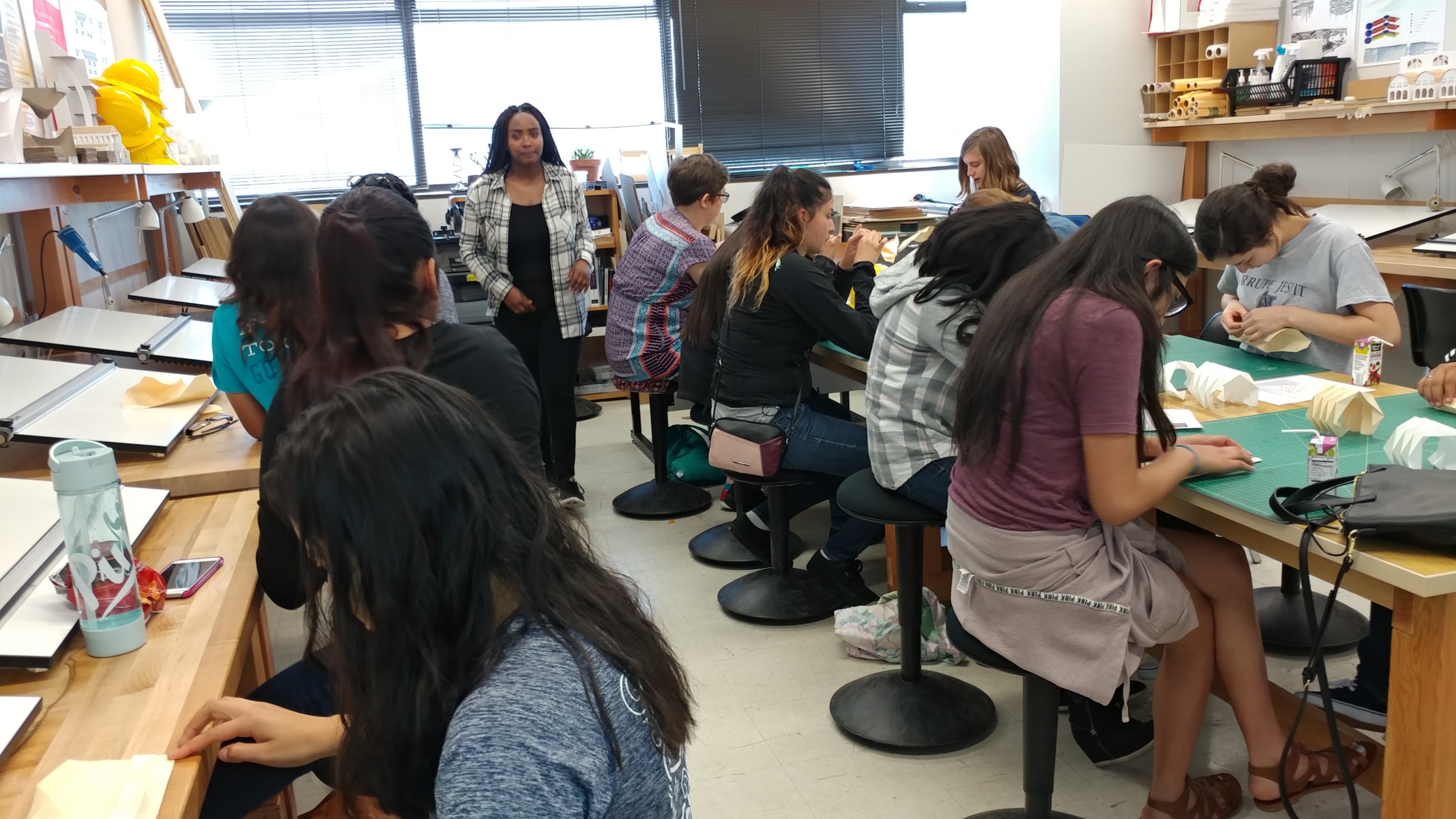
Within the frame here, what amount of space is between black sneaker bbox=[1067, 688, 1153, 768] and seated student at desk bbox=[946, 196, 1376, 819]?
0.29 m

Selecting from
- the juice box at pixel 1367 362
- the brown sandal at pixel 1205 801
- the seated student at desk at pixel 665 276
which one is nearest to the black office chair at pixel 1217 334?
the juice box at pixel 1367 362

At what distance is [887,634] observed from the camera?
2.66 metres

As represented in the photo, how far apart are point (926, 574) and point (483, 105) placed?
3932 mm

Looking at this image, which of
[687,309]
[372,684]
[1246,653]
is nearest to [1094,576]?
[1246,653]

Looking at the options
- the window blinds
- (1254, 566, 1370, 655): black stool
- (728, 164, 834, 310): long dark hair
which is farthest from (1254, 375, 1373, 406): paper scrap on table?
the window blinds

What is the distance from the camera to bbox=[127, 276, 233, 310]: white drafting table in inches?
135

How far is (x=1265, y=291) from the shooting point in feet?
9.24

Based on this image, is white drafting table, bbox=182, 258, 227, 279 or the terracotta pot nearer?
white drafting table, bbox=182, 258, 227, 279

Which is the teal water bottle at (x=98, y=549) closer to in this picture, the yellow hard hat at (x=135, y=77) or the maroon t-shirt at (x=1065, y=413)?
the maroon t-shirt at (x=1065, y=413)

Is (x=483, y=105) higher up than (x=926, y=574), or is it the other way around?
(x=483, y=105)

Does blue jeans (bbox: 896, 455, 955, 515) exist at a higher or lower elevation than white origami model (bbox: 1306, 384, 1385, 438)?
lower

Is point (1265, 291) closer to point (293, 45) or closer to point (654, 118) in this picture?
point (654, 118)

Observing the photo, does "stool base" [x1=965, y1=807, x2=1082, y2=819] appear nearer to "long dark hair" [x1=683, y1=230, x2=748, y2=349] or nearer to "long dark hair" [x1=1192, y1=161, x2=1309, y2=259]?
"long dark hair" [x1=1192, y1=161, x2=1309, y2=259]

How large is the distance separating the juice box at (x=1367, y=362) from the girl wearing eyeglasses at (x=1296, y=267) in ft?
0.88
